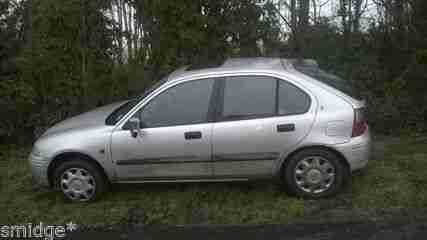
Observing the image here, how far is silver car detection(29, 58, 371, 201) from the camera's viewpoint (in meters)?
5.45

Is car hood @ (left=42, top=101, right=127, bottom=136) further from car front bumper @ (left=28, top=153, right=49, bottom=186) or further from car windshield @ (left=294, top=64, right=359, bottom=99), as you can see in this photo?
car windshield @ (left=294, top=64, right=359, bottom=99)

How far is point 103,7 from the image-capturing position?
30.2 feet

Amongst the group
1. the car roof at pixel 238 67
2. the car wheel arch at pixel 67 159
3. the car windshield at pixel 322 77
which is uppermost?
the car roof at pixel 238 67

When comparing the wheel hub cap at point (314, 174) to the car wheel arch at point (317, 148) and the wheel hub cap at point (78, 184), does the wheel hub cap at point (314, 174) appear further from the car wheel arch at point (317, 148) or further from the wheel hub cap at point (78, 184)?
the wheel hub cap at point (78, 184)

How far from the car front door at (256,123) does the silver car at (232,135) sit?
0.01 m

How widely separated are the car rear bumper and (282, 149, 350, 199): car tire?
3.8 inches

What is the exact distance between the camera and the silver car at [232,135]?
17.9ft

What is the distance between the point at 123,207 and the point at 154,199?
1.32 feet

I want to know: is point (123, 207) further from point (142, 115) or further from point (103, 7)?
point (103, 7)

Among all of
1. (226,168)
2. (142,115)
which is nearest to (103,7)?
(142,115)

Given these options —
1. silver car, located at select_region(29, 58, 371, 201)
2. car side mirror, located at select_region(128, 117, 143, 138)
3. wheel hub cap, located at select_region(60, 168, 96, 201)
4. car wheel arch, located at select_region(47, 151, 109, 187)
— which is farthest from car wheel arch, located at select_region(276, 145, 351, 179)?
wheel hub cap, located at select_region(60, 168, 96, 201)

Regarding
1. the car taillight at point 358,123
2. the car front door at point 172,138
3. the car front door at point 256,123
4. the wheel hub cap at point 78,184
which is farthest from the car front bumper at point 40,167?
the car taillight at point 358,123

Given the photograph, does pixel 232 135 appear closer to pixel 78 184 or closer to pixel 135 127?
pixel 135 127

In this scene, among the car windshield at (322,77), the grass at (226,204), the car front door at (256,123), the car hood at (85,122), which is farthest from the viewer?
the car hood at (85,122)
